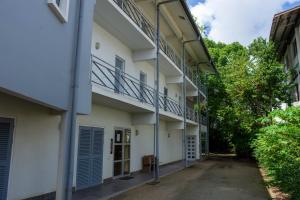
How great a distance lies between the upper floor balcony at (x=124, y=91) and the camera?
9.76m

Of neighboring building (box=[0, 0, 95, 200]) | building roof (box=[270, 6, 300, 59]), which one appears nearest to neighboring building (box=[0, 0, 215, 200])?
neighboring building (box=[0, 0, 95, 200])

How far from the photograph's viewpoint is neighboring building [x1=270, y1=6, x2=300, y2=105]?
18422 millimetres

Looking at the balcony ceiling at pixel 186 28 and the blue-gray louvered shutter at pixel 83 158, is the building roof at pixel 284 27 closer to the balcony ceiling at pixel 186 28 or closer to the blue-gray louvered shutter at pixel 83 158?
the balcony ceiling at pixel 186 28

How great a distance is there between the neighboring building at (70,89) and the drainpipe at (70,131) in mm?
31

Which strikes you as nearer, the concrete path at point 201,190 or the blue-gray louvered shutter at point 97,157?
the concrete path at point 201,190

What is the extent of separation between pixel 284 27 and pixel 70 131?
19.1 metres

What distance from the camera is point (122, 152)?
1329 centimetres

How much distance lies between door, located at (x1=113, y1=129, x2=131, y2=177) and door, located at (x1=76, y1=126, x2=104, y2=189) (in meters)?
1.43

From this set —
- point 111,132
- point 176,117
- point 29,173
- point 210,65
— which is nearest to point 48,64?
point 29,173

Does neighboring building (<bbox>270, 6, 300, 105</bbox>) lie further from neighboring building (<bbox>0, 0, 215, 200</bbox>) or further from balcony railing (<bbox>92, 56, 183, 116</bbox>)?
balcony railing (<bbox>92, 56, 183, 116</bbox>)

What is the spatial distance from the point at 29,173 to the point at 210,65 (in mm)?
21598

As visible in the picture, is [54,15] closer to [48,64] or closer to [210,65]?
[48,64]

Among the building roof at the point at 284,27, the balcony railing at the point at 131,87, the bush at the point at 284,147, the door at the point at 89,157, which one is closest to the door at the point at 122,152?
the door at the point at 89,157

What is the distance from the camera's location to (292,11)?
17.5 metres
